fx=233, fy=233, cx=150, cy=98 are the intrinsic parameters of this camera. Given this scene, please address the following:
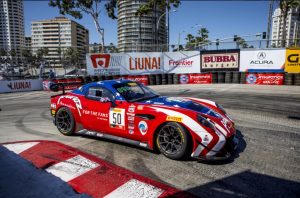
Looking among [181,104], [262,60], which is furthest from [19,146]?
[262,60]

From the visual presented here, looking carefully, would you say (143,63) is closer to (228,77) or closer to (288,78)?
(228,77)

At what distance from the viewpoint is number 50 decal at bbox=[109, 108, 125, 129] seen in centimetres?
476

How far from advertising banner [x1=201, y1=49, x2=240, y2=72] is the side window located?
15.7 m

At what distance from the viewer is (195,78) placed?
63.3ft

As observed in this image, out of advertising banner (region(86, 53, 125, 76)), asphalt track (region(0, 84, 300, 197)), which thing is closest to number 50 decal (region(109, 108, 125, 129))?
asphalt track (region(0, 84, 300, 197))

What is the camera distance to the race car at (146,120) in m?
3.97

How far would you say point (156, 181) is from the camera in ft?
11.3

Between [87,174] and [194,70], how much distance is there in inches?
697

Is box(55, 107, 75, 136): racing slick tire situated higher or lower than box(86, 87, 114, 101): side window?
lower

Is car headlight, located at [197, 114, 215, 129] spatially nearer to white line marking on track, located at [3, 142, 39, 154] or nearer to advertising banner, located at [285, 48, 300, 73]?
white line marking on track, located at [3, 142, 39, 154]

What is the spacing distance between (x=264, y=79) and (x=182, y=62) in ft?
22.4

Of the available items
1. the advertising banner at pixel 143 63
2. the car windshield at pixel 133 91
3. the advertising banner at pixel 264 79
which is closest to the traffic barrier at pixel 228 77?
the advertising banner at pixel 264 79

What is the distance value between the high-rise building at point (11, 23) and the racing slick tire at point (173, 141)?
169 m

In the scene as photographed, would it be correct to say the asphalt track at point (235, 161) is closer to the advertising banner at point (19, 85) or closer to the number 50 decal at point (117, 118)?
the number 50 decal at point (117, 118)
